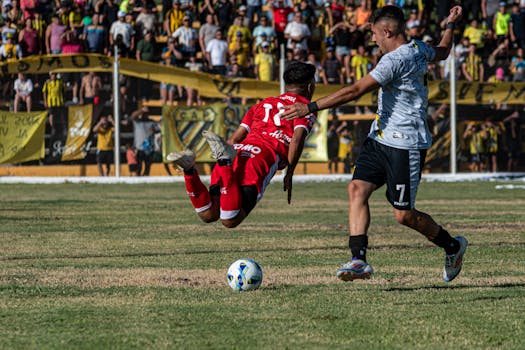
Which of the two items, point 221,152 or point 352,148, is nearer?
point 221,152

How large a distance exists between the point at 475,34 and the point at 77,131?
11.2 meters

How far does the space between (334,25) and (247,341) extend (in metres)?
24.4

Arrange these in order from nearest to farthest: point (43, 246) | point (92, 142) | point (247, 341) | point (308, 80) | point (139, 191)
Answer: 1. point (247, 341)
2. point (308, 80)
3. point (43, 246)
4. point (139, 191)
5. point (92, 142)

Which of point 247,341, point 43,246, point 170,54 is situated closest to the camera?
point 247,341

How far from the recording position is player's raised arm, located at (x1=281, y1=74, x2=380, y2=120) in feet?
26.2

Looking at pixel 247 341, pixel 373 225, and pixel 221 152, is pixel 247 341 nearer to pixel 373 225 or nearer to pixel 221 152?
pixel 221 152

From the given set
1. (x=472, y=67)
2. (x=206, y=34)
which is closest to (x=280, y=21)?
(x=206, y=34)

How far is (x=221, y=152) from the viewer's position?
952cm

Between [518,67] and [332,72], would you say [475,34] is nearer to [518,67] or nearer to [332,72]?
[518,67]

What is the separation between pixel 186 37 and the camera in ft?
95.6

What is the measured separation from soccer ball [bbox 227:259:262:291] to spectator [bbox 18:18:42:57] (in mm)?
21172

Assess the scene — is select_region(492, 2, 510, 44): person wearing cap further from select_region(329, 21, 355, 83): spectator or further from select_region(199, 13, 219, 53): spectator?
select_region(199, 13, 219, 53): spectator

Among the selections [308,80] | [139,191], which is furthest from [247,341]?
[139,191]

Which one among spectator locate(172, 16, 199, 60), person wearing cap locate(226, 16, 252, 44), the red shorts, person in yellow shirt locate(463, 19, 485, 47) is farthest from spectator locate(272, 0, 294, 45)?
the red shorts
